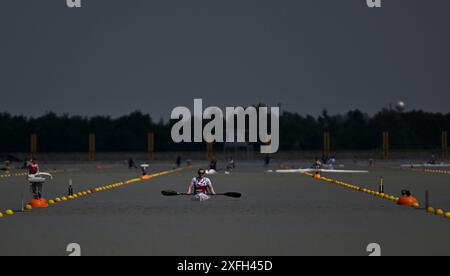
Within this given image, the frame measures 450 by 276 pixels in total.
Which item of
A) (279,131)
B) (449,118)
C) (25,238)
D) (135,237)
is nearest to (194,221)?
(135,237)

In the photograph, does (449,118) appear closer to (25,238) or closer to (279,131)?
(279,131)

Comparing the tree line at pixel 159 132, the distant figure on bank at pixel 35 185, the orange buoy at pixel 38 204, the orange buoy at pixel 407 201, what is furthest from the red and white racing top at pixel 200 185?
the tree line at pixel 159 132

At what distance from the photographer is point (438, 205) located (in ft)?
77.1

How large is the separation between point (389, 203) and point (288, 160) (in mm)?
78780

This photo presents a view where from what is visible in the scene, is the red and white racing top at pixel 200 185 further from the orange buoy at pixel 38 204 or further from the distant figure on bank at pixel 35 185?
the orange buoy at pixel 38 204

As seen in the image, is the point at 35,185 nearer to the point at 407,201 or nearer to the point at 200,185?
the point at 200,185

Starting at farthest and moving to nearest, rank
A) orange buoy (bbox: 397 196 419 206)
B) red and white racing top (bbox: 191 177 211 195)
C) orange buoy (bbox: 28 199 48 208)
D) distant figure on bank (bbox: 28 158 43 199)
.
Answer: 1. red and white racing top (bbox: 191 177 211 195)
2. distant figure on bank (bbox: 28 158 43 199)
3. orange buoy (bbox: 397 196 419 206)
4. orange buoy (bbox: 28 199 48 208)

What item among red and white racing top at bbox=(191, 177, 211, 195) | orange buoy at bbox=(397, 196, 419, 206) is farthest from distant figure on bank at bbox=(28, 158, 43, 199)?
orange buoy at bbox=(397, 196, 419, 206)

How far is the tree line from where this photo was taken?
4742 inches

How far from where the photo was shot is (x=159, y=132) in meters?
126

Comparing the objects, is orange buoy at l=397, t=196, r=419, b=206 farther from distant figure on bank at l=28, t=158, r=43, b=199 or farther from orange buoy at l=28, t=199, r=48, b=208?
distant figure on bank at l=28, t=158, r=43, b=199

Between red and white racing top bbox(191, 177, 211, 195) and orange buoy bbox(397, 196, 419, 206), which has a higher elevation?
red and white racing top bbox(191, 177, 211, 195)

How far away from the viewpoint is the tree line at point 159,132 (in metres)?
120
